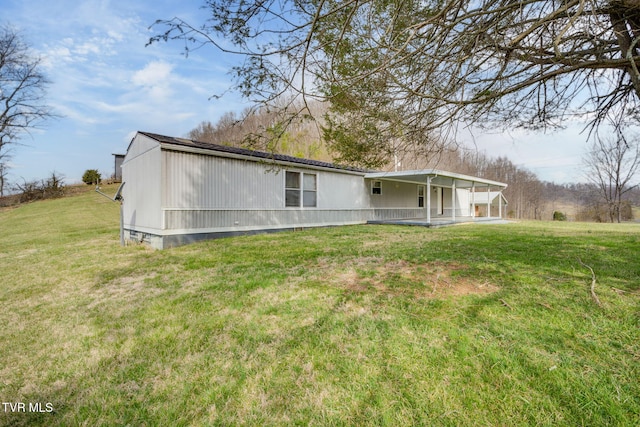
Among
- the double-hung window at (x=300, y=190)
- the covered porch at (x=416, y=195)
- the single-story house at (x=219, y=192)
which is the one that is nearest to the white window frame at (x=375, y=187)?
the covered porch at (x=416, y=195)

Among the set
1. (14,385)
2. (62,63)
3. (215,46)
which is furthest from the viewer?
(62,63)

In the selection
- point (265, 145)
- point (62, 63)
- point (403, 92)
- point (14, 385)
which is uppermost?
point (62, 63)

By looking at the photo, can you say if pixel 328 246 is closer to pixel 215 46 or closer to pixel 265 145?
pixel 265 145

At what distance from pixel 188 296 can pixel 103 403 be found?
1982mm

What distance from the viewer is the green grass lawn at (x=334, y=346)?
1803mm

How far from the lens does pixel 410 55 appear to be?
3.05 m

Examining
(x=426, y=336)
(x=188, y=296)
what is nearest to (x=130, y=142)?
(x=188, y=296)

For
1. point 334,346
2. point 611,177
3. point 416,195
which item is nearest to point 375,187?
point 416,195

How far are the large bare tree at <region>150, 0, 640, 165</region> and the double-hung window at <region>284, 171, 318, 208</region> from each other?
6.72 meters

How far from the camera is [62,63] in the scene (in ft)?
25.8

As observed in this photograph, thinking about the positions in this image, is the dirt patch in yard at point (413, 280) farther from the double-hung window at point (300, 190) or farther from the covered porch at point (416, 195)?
the covered porch at point (416, 195)

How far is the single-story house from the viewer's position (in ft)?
26.6

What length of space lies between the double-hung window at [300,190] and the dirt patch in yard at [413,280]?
21.7 feet

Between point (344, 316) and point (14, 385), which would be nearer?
point (14, 385)
